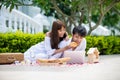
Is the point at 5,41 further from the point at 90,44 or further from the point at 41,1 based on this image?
the point at 90,44

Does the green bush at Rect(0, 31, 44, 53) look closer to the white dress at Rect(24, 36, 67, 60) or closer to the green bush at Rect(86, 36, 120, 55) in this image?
the green bush at Rect(86, 36, 120, 55)

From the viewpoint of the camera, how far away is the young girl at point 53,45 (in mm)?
11156

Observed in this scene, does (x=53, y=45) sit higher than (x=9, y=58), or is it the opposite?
(x=53, y=45)

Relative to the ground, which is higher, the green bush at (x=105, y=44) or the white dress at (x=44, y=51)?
the white dress at (x=44, y=51)

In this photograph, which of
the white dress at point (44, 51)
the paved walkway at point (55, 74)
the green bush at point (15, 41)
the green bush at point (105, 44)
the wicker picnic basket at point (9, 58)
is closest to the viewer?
the paved walkway at point (55, 74)

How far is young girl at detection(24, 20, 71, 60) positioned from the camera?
1116cm

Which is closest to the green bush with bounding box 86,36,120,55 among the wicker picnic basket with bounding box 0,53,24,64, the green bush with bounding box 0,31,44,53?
the green bush with bounding box 0,31,44,53

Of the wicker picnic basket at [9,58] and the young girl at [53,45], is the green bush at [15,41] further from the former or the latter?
the young girl at [53,45]

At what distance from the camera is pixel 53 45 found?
11.2 m

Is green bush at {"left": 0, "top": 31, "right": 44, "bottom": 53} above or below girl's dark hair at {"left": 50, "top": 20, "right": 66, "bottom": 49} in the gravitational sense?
below

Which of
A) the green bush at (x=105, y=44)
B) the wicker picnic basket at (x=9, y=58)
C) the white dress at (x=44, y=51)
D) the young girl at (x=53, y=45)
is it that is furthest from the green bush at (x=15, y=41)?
the young girl at (x=53, y=45)

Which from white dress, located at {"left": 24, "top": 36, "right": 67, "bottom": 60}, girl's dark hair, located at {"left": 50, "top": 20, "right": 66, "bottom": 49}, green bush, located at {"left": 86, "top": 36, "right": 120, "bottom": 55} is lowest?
green bush, located at {"left": 86, "top": 36, "right": 120, "bottom": 55}

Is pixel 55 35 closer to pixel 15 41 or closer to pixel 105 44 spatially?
pixel 15 41

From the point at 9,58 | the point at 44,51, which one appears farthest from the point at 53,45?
the point at 9,58
